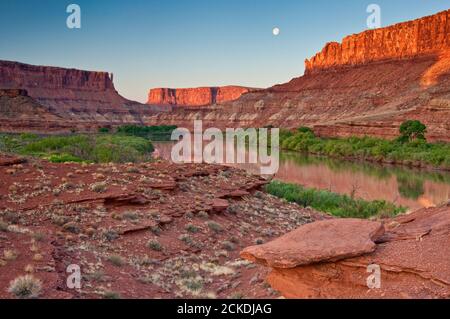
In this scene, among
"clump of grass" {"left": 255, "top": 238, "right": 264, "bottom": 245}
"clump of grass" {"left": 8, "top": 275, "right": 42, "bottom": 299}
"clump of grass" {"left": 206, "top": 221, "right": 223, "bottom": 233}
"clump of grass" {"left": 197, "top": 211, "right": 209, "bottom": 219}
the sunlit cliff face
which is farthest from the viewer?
the sunlit cliff face

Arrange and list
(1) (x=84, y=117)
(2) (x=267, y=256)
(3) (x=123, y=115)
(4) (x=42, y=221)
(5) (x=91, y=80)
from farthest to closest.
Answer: (5) (x=91, y=80) < (3) (x=123, y=115) < (1) (x=84, y=117) < (4) (x=42, y=221) < (2) (x=267, y=256)

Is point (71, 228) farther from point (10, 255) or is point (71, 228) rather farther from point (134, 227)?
point (10, 255)

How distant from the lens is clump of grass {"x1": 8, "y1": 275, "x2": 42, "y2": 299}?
5809 millimetres

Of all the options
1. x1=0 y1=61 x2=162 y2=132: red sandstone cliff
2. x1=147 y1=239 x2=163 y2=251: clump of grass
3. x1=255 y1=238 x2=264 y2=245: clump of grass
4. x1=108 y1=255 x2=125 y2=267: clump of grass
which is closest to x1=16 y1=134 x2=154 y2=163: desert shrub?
x1=255 y1=238 x2=264 y2=245: clump of grass

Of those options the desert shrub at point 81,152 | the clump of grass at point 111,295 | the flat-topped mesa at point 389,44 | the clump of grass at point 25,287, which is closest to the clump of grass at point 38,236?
the clump of grass at point 111,295

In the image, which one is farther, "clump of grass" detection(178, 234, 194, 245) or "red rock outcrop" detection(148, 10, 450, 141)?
"red rock outcrop" detection(148, 10, 450, 141)

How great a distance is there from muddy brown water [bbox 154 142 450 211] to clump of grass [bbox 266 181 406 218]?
1.30 metres

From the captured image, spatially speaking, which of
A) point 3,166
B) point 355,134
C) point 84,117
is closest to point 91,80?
point 84,117

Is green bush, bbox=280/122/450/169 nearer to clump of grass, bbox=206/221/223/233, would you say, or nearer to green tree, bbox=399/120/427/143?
green tree, bbox=399/120/427/143

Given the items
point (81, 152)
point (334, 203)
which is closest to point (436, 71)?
point (81, 152)
